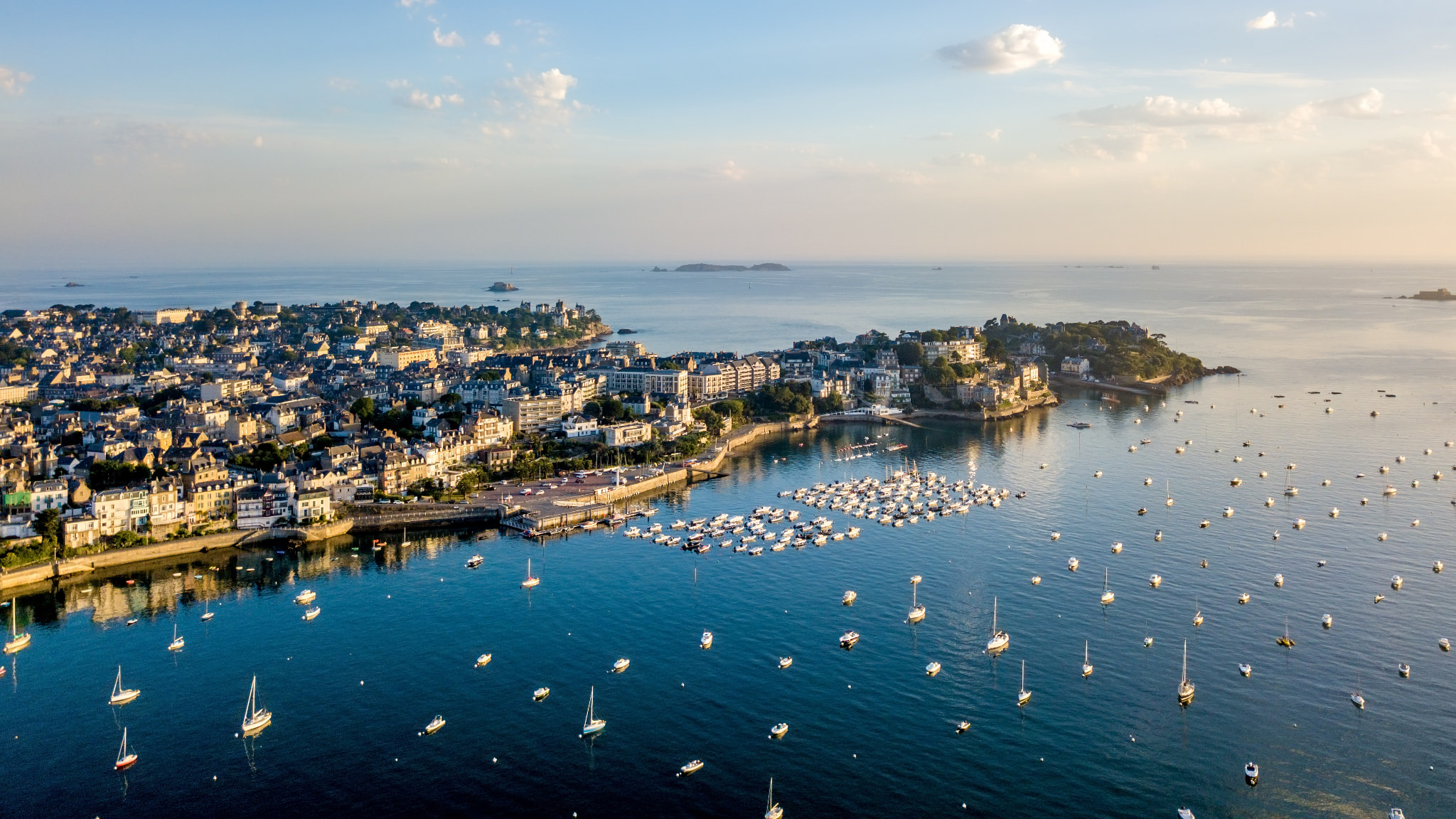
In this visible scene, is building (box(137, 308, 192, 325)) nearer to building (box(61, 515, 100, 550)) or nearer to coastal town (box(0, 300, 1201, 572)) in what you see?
coastal town (box(0, 300, 1201, 572))

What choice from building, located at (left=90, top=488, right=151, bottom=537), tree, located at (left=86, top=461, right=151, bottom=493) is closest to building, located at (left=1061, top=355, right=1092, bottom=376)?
tree, located at (left=86, top=461, right=151, bottom=493)

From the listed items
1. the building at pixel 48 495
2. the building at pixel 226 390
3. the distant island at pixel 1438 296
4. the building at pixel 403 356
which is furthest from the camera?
the distant island at pixel 1438 296

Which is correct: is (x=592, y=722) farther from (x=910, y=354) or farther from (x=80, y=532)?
(x=910, y=354)

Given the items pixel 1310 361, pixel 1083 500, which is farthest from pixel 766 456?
pixel 1310 361

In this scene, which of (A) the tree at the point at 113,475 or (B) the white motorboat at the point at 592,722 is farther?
(A) the tree at the point at 113,475

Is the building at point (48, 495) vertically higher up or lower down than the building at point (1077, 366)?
lower down

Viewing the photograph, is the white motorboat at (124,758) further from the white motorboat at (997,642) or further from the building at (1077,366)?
the building at (1077,366)

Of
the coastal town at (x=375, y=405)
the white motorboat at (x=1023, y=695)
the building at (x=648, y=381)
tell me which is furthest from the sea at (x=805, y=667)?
the building at (x=648, y=381)
